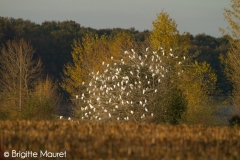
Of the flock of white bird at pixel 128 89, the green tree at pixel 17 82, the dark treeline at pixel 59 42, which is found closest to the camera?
the flock of white bird at pixel 128 89

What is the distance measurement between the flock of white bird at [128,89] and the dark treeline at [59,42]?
4039 cm

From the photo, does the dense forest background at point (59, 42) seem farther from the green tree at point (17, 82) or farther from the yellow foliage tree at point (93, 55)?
the green tree at point (17, 82)

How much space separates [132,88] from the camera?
24.1 m

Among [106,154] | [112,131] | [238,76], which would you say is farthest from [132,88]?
Answer: [106,154]

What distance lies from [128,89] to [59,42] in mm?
55197

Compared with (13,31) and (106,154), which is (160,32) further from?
(13,31)

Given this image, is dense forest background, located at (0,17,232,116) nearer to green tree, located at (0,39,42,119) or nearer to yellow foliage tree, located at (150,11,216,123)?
green tree, located at (0,39,42,119)

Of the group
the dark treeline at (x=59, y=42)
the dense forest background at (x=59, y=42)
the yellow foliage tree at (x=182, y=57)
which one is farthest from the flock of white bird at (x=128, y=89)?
the dark treeline at (x=59, y=42)

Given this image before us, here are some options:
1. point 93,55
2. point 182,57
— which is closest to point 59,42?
point 93,55

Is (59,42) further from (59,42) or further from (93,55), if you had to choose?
(93,55)

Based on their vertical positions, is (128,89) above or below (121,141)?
above

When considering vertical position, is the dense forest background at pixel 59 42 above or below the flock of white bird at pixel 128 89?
above

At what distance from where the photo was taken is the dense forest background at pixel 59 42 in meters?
70.5

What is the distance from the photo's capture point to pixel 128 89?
80.3 feet
